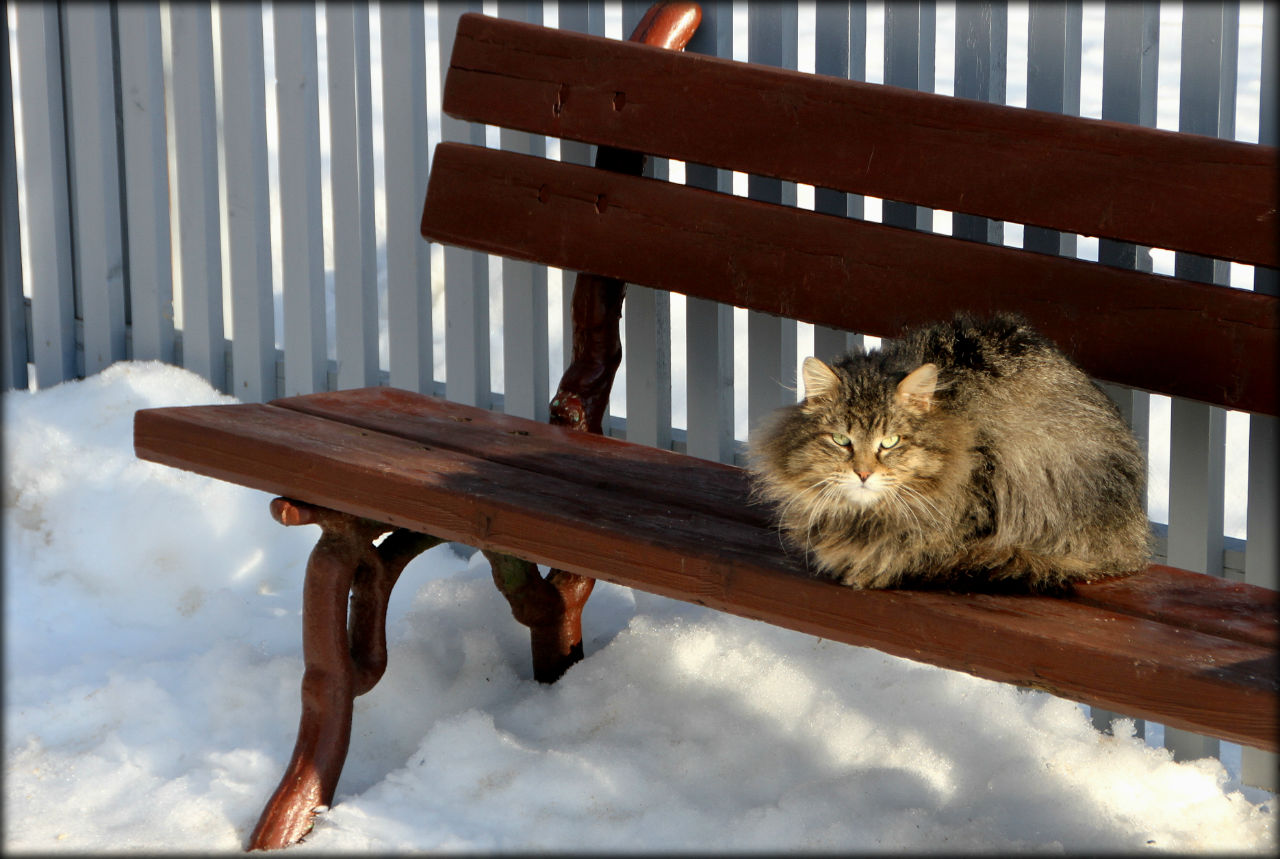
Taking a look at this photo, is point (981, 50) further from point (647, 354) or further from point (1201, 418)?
point (647, 354)

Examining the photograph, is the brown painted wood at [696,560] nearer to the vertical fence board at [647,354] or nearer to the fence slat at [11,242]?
the vertical fence board at [647,354]

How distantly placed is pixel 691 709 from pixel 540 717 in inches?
11.1

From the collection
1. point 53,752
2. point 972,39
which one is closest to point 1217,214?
point 972,39

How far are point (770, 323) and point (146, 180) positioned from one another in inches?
73.6

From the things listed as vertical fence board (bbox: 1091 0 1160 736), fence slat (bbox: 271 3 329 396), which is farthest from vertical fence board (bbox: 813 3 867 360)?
fence slat (bbox: 271 3 329 396)

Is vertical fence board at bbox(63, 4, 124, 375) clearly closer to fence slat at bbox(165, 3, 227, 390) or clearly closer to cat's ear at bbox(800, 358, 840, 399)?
fence slat at bbox(165, 3, 227, 390)

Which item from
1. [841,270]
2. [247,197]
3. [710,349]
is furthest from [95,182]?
[841,270]

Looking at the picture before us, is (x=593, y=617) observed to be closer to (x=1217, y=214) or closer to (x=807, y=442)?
(x=807, y=442)

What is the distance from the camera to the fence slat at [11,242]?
377 cm

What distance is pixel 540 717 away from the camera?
2.50 metres

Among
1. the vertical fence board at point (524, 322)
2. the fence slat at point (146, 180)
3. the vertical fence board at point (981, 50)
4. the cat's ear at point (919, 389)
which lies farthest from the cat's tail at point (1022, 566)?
the fence slat at point (146, 180)

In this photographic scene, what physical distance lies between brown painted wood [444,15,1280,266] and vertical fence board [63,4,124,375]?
1447 mm

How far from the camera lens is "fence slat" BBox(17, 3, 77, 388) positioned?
3670mm

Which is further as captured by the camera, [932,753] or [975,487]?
[932,753]
